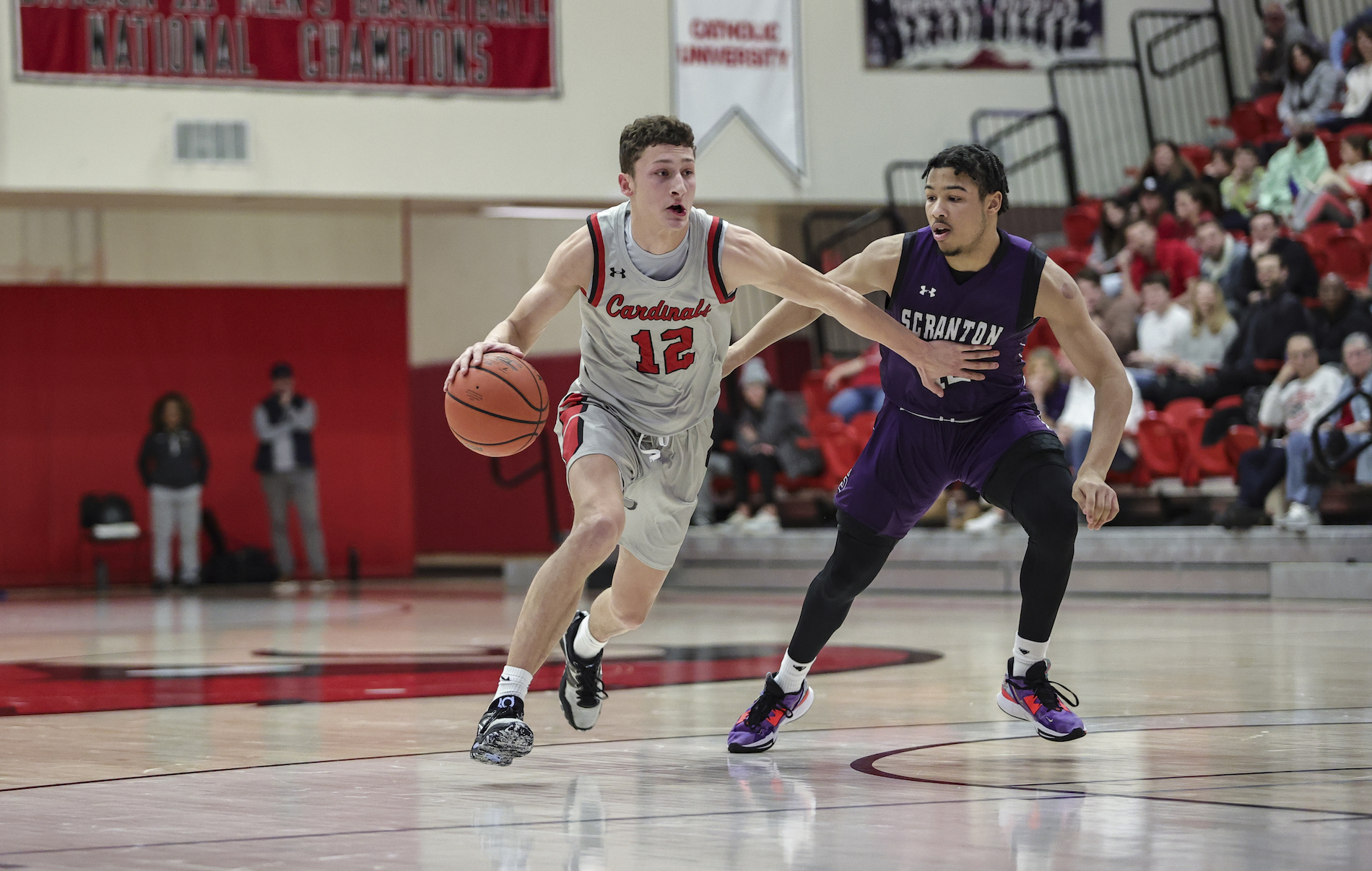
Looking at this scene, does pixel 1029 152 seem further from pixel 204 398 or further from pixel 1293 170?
pixel 204 398

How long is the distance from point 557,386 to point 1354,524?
10.2 m

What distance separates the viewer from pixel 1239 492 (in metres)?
10.7

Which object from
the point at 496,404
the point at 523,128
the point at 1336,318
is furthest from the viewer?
the point at 523,128

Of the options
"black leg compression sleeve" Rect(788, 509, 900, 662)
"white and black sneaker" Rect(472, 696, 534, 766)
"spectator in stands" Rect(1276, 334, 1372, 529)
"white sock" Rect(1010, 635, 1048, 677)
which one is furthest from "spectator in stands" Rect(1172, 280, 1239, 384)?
"white and black sneaker" Rect(472, 696, 534, 766)

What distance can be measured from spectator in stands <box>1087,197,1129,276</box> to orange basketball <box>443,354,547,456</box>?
33.7 feet

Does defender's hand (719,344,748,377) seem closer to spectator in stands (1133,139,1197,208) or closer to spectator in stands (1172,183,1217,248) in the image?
spectator in stands (1172,183,1217,248)

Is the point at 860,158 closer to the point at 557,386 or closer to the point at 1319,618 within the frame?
the point at 557,386

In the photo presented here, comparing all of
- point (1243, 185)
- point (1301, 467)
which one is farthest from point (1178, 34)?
point (1301, 467)

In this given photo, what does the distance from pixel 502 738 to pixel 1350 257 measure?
946 centimetres

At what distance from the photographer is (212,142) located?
48.0ft

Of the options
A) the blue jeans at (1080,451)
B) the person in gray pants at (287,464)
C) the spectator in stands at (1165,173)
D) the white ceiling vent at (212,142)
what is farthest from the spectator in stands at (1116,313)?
the person in gray pants at (287,464)

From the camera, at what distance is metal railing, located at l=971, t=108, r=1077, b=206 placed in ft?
54.1

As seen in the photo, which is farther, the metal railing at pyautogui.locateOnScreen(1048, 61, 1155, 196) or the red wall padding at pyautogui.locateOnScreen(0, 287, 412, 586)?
the metal railing at pyautogui.locateOnScreen(1048, 61, 1155, 196)

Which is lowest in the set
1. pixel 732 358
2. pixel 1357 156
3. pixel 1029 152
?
pixel 732 358
